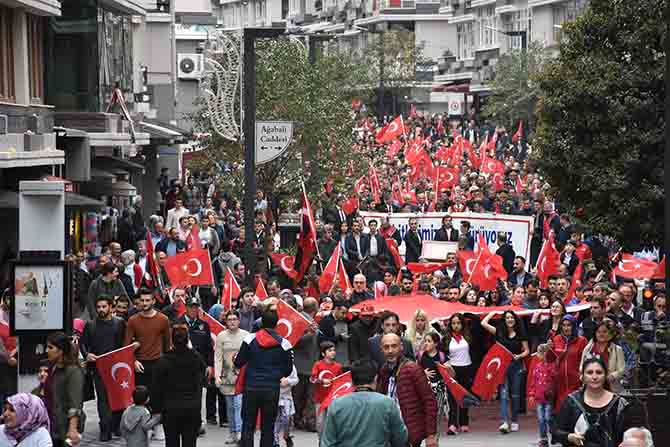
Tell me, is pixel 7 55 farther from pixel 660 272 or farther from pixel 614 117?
pixel 660 272

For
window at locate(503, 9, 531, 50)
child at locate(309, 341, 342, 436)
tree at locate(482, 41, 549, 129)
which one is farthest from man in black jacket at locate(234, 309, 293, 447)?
window at locate(503, 9, 531, 50)

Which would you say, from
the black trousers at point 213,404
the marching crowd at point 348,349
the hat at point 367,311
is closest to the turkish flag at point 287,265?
the marching crowd at point 348,349

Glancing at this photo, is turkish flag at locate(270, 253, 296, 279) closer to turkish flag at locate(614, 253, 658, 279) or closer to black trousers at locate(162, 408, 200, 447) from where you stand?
turkish flag at locate(614, 253, 658, 279)

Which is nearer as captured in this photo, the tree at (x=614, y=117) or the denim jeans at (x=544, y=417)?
the denim jeans at (x=544, y=417)

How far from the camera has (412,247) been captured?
2986 cm

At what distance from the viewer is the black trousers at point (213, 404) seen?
63.5 feet

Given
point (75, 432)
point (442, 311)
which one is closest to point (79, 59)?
point (442, 311)

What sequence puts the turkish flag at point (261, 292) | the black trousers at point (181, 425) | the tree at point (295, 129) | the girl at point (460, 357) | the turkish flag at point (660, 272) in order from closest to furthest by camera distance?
the black trousers at point (181, 425)
the girl at point (460, 357)
the turkish flag at point (261, 292)
the turkish flag at point (660, 272)
the tree at point (295, 129)

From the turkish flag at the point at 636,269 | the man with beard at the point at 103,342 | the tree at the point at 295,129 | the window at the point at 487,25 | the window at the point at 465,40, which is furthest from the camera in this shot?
the window at the point at 465,40

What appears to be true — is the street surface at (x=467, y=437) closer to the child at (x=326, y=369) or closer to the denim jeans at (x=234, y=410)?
the denim jeans at (x=234, y=410)

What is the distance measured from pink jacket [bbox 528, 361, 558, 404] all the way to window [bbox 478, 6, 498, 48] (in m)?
85.1

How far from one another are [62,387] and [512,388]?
629 centimetres

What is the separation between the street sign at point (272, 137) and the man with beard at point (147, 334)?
7036mm

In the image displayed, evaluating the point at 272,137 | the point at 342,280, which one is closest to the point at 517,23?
the point at 272,137
